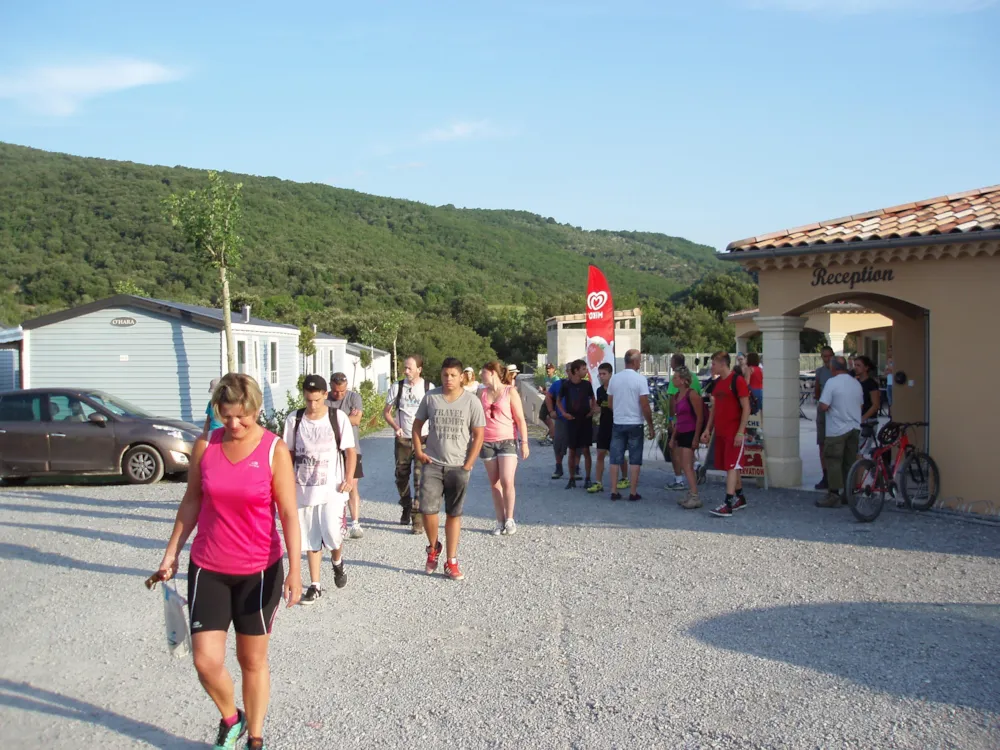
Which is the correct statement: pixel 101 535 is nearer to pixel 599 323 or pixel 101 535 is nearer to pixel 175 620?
pixel 175 620

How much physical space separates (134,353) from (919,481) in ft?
49.5

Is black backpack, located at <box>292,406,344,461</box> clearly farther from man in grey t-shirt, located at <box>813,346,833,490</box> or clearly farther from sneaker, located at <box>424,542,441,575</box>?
man in grey t-shirt, located at <box>813,346,833,490</box>

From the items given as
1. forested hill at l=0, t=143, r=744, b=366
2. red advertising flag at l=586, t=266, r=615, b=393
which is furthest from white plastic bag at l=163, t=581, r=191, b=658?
forested hill at l=0, t=143, r=744, b=366

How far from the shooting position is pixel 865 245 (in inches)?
412

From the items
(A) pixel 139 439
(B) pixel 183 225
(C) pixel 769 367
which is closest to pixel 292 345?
(B) pixel 183 225

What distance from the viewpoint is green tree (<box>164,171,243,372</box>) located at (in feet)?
76.0

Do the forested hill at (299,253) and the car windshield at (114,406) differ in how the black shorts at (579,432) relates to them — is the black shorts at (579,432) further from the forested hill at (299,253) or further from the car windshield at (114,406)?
the forested hill at (299,253)

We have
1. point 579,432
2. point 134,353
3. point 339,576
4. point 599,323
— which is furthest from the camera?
point 134,353

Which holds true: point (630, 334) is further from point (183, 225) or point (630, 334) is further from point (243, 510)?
point (243, 510)

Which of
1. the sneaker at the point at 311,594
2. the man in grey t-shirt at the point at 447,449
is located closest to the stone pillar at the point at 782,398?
the man in grey t-shirt at the point at 447,449

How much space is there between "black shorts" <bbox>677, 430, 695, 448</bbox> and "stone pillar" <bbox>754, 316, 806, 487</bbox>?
1978 millimetres

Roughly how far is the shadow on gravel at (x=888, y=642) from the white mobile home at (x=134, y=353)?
15030mm

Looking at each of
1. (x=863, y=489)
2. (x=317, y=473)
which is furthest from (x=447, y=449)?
(x=863, y=489)

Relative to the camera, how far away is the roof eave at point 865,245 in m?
9.58
